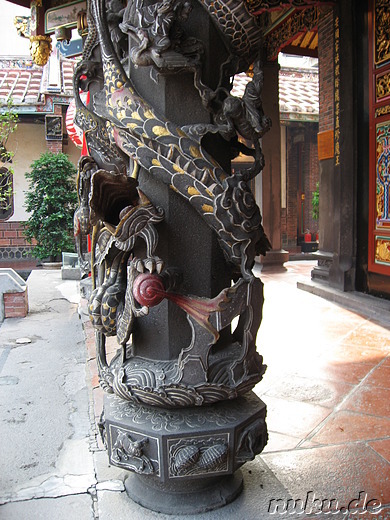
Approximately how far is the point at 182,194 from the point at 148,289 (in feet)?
0.99

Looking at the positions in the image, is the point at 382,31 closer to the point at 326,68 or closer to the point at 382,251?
the point at 326,68

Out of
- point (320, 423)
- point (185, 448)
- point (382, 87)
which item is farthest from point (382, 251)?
point (185, 448)

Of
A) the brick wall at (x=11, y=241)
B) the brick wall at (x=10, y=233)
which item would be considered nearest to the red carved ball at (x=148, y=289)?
the brick wall at (x=11, y=241)

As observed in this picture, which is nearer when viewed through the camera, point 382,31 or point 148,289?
point 148,289

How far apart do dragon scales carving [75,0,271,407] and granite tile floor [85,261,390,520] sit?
43cm

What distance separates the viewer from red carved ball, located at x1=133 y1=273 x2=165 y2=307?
1.39m

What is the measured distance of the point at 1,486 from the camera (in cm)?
182

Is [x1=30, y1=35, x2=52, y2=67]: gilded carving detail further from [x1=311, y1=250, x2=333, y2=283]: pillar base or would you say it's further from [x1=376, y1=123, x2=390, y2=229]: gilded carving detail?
[x1=311, y1=250, x2=333, y2=283]: pillar base

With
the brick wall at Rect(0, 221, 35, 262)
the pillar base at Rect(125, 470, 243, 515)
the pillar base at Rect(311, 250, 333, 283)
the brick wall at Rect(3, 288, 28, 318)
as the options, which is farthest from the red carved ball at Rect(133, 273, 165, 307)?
the brick wall at Rect(0, 221, 35, 262)

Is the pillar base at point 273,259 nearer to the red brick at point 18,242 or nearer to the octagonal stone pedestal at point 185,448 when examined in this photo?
the octagonal stone pedestal at point 185,448

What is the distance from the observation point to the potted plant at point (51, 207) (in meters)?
10.3

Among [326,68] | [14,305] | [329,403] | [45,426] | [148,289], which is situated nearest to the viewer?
[148,289]

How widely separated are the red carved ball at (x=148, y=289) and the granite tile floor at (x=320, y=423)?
70 centimetres

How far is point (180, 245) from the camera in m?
1.55
